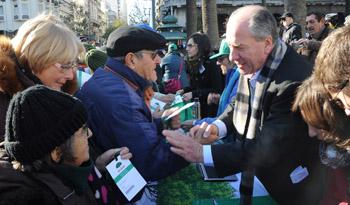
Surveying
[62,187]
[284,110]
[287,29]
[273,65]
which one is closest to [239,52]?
[273,65]

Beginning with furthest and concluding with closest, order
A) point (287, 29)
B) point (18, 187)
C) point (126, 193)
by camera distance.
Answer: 1. point (287, 29)
2. point (126, 193)
3. point (18, 187)

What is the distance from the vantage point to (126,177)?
2084mm

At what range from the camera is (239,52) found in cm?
256

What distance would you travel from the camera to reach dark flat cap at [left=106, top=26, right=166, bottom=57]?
242cm

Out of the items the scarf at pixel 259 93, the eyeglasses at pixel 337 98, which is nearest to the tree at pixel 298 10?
the scarf at pixel 259 93

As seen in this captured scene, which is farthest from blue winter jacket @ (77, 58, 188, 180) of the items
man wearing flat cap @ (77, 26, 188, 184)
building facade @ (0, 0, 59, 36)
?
building facade @ (0, 0, 59, 36)

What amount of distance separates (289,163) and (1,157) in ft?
5.10

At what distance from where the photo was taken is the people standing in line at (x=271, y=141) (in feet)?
7.41

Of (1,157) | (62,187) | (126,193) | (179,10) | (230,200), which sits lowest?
(230,200)

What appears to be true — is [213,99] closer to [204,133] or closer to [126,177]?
[204,133]

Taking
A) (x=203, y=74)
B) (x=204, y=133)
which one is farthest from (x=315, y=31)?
(x=204, y=133)

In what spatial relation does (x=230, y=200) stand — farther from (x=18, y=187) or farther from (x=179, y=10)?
(x=179, y=10)

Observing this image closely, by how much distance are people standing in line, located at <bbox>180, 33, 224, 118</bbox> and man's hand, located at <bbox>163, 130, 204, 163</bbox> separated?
3.24m

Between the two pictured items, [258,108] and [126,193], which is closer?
[126,193]
